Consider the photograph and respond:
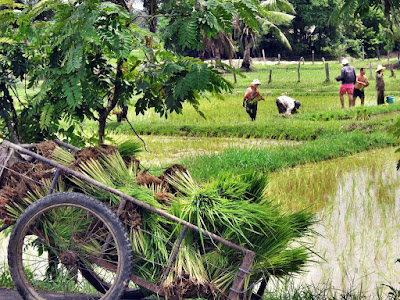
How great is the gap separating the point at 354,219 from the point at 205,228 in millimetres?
3485

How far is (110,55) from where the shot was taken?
411cm

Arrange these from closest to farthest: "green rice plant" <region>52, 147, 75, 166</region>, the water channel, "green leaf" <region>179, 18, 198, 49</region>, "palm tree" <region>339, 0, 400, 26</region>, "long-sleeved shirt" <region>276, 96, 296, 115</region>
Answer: "palm tree" <region>339, 0, 400, 26</region>
"green rice plant" <region>52, 147, 75, 166</region>
"green leaf" <region>179, 18, 198, 49</region>
the water channel
"long-sleeved shirt" <region>276, 96, 296, 115</region>

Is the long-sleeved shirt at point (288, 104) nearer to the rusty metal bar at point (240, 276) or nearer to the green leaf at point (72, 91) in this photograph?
the green leaf at point (72, 91)

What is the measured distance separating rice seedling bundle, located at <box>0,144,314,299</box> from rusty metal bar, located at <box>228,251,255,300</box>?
0.05 metres

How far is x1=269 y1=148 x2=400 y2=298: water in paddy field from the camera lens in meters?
4.67

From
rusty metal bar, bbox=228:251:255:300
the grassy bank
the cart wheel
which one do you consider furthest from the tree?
the grassy bank

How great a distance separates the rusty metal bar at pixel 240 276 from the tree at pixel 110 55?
125 cm

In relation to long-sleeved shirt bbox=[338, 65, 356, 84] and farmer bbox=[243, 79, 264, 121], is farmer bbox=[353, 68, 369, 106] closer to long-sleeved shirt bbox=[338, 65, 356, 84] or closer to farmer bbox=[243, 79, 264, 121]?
long-sleeved shirt bbox=[338, 65, 356, 84]

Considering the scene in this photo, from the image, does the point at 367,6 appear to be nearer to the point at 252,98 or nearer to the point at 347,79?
the point at 252,98

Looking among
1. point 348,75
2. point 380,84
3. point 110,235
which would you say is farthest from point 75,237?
point 380,84

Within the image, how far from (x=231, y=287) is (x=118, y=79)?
5.86 feet

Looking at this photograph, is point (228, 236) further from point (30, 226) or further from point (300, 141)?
point (300, 141)

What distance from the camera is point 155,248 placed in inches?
126

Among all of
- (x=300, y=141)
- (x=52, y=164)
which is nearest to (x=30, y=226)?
(x=52, y=164)
